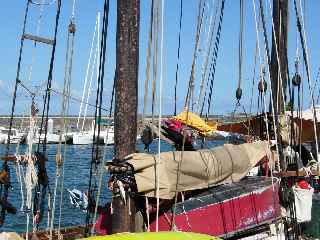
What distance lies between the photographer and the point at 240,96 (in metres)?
17.2

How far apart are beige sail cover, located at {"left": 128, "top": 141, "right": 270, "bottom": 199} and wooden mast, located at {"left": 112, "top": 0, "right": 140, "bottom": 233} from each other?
30 cm

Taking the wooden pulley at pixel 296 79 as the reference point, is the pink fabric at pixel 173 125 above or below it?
below

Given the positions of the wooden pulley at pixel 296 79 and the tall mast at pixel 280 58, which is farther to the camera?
the wooden pulley at pixel 296 79

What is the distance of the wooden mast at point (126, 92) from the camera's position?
27.7 feet

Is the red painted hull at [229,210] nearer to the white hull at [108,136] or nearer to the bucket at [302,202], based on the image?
the bucket at [302,202]

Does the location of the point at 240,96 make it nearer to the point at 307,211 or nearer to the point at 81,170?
the point at 307,211

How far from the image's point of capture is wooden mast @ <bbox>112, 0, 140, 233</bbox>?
8430 mm

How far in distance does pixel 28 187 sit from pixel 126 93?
341 cm

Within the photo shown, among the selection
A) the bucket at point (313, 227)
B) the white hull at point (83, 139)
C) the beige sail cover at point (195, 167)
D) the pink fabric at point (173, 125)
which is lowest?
the bucket at point (313, 227)

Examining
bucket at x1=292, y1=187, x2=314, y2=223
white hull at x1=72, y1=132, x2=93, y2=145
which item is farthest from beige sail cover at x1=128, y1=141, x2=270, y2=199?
white hull at x1=72, y1=132, x2=93, y2=145

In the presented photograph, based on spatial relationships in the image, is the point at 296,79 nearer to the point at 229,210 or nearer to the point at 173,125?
the point at 173,125

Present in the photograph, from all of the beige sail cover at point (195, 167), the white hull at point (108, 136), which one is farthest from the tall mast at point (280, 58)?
the white hull at point (108, 136)

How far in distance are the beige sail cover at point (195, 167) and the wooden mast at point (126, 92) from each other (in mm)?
296

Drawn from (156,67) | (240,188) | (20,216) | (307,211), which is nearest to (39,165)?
(156,67)
